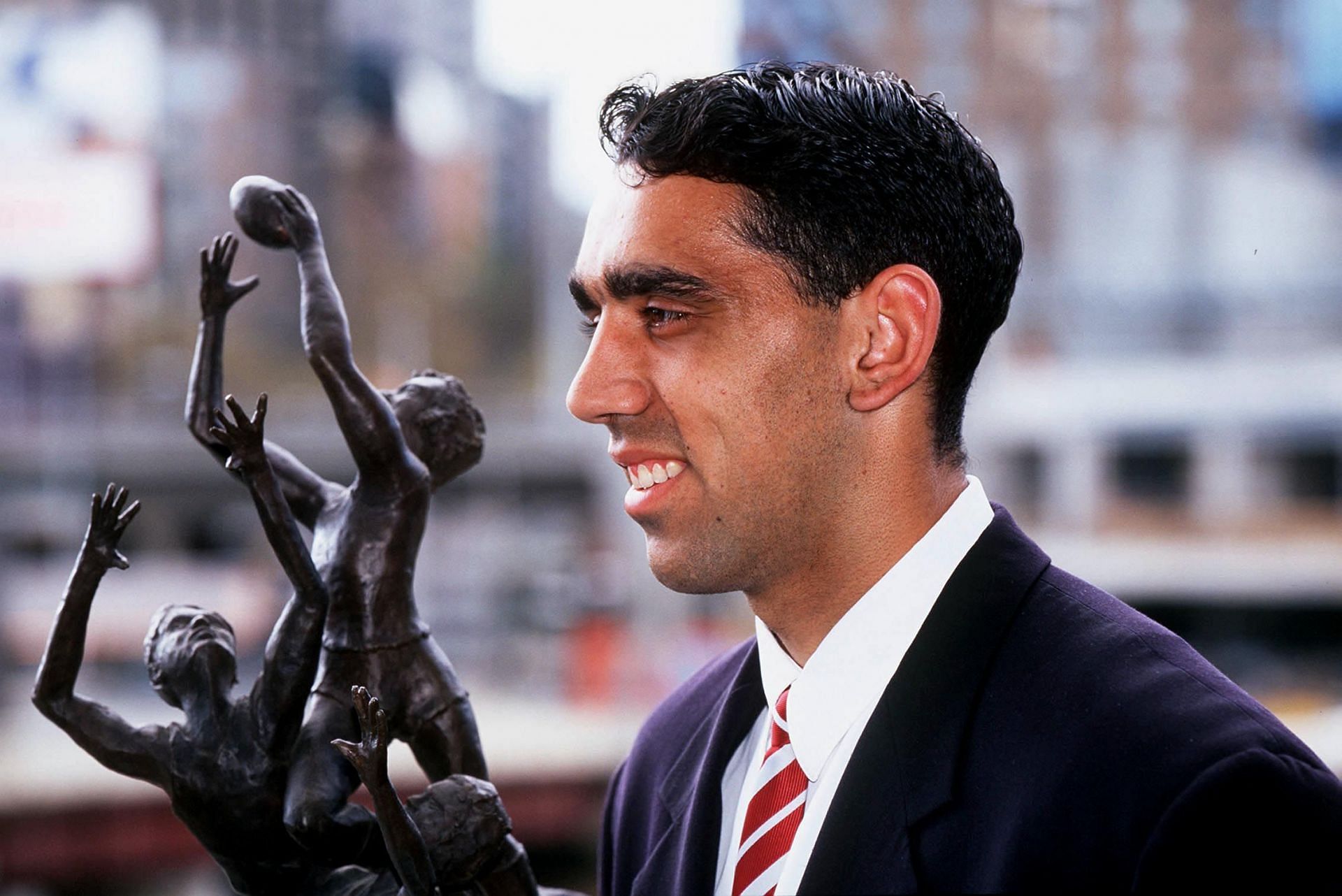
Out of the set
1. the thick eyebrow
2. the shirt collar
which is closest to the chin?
the shirt collar

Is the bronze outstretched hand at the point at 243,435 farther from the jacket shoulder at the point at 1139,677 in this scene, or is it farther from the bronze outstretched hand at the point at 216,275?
the jacket shoulder at the point at 1139,677

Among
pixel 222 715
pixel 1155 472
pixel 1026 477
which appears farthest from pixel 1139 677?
pixel 1026 477

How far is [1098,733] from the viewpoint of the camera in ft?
4.90

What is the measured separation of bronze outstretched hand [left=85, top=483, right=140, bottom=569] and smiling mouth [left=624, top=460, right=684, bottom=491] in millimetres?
595

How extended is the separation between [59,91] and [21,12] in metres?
2.02

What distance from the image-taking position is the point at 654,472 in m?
1.70

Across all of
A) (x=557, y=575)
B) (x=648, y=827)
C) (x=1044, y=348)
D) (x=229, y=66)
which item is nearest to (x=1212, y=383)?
(x=1044, y=348)

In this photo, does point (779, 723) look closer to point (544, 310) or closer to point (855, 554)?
point (855, 554)

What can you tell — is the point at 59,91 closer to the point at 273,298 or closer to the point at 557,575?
the point at 273,298

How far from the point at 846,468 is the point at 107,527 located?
0.87 m

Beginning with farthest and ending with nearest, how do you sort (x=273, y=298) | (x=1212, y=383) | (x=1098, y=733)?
1. (x=273, y=298)
2. (x=1212, y=383)
3. (x=1098, y=733)

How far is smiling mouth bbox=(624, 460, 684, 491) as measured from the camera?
1685 millimetres

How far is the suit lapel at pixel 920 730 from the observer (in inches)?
62.1

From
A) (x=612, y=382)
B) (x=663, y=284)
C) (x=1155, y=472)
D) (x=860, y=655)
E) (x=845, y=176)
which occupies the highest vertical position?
(x=845, y=176)
